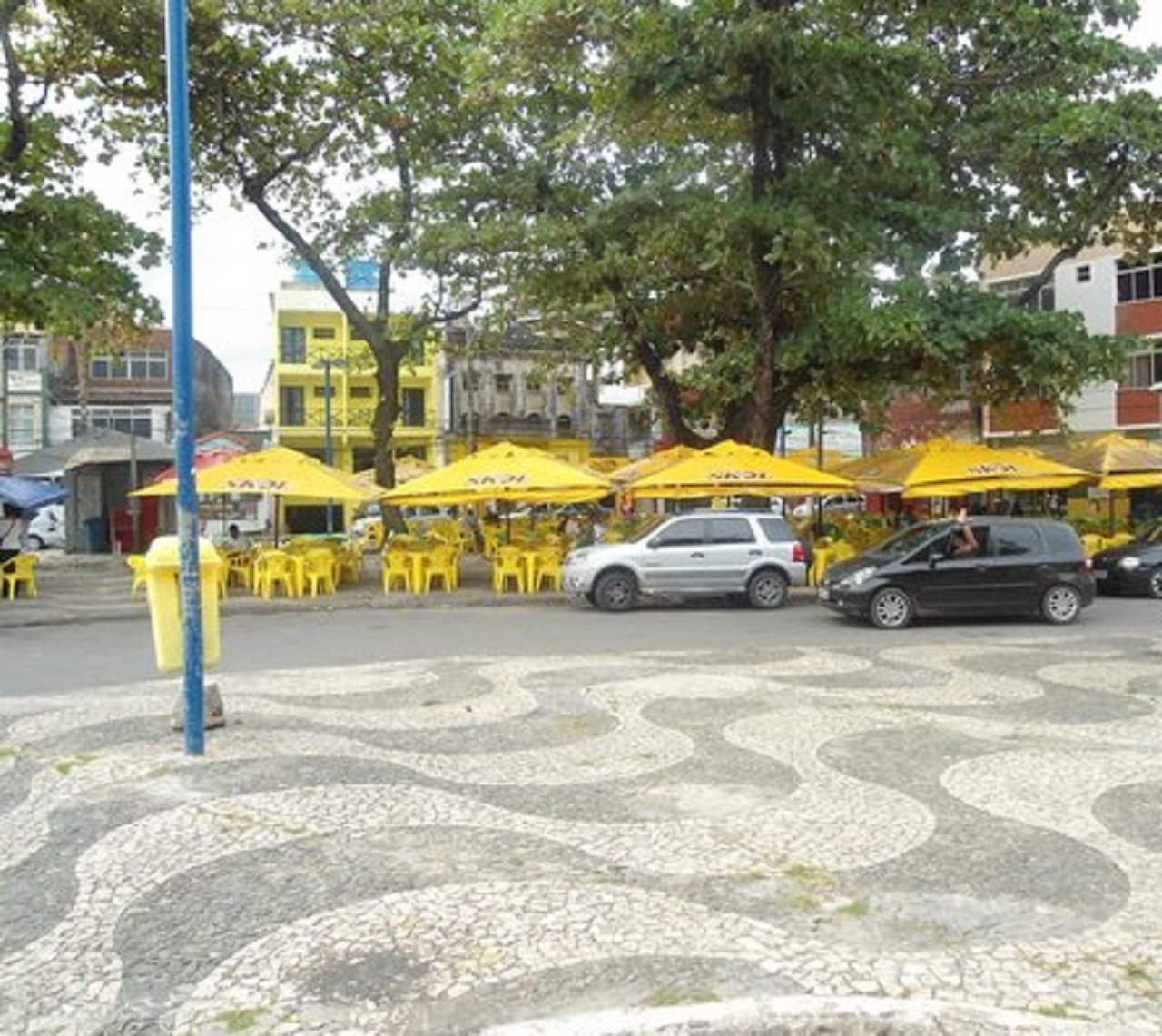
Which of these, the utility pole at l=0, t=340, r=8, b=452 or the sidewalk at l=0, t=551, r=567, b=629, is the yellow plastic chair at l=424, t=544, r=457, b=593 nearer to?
the sidewalk at l=0, t=551, r=567, b=629

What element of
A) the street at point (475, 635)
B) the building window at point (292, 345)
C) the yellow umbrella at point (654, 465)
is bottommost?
the street at point (475, 635)

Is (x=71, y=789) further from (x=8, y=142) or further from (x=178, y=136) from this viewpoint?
(x=8, y=142)

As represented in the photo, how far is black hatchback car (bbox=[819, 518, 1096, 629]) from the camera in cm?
1485

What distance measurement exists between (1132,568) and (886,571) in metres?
6.98

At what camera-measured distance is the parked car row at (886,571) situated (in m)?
14.9

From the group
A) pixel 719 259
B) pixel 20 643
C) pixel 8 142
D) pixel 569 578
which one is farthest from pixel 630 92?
pixel 20 643

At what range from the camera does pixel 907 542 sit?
51.5 ft

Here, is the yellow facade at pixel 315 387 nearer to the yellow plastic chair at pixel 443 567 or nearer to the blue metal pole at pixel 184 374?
the yellow plastic chair at pixel 443 567

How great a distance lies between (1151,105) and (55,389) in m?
45.5

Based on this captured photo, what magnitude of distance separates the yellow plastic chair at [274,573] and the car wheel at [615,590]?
567cm

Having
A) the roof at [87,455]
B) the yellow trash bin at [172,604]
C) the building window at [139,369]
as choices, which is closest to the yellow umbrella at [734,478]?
the yellow trash bin at [172,604]

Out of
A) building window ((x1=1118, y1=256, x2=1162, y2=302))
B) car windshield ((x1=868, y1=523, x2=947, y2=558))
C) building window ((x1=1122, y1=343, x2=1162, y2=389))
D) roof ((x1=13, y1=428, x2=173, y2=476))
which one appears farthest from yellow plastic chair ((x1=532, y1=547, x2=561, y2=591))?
building window ((x1=1118, y1=256, x2=1162, y2=302))

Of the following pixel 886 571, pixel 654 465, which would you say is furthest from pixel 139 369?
pixel 886 571

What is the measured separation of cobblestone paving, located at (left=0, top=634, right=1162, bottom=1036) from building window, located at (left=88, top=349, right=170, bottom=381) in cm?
4432
